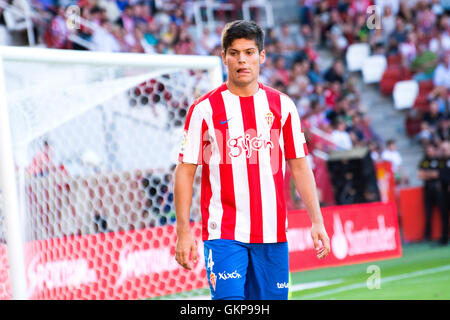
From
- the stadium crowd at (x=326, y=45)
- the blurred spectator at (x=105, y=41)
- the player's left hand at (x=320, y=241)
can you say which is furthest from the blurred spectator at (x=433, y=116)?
the player's left hand at (x=320, y=241)

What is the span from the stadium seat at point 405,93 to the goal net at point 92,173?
9721 millimetres

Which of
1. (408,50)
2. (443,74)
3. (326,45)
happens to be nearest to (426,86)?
(443,74)

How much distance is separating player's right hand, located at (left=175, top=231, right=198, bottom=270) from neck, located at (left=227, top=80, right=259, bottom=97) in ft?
2.42

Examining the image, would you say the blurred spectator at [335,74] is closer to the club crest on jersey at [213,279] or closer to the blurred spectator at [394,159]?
the blurred spectator at [394,159]

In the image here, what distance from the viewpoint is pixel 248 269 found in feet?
11.8

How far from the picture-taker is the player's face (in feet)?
11.5

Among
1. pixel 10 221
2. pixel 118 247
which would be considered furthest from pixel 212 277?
pixel 118 247

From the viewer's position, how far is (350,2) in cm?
1742

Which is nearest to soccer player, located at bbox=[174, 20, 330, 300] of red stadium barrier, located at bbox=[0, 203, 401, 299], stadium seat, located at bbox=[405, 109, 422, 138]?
red stadium barrier, located at bbox=[0, 203, 401, 299]

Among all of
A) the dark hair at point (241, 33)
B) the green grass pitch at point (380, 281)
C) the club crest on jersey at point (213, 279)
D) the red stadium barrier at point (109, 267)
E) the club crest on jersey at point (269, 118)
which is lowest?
the green grass pitch at point (380, 281)

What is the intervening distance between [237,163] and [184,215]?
36 centimetres

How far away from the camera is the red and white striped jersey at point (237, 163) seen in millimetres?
3559

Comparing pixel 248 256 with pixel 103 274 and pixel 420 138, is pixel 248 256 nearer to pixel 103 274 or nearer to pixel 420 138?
pixel 103 274

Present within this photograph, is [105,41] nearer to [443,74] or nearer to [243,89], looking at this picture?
[443,74]
